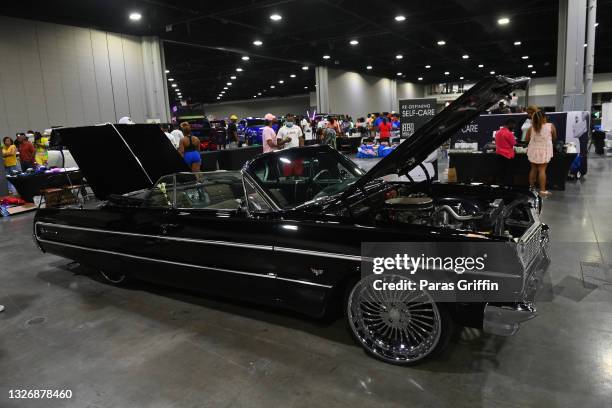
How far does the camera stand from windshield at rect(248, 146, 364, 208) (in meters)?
3.44

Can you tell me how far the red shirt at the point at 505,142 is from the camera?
8.57m

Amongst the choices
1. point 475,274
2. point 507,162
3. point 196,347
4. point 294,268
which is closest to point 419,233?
point 475,274

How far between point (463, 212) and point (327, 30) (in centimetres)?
1218

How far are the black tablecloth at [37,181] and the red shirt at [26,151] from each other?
2.87 feet

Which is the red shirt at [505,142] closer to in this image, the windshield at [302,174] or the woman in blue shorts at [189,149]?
the windshield at [302,174]

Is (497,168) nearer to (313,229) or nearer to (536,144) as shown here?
(536,144)

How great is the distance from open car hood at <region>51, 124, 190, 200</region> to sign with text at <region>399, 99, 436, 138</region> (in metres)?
4.75

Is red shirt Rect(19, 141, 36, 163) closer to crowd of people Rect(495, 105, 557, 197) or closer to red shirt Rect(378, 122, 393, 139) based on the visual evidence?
crowd of people Rect(495, 105, 557, 197)

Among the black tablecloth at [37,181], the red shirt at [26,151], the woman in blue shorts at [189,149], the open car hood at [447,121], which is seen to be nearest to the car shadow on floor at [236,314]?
the open car hood at [447,121]

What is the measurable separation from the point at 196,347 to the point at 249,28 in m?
12.2

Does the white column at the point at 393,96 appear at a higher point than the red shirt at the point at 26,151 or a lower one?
higher

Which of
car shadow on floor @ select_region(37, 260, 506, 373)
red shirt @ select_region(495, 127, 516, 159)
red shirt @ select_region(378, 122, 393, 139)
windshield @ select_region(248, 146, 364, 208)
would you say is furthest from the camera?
red shirt @ select_region(378, 122, 393, 139)

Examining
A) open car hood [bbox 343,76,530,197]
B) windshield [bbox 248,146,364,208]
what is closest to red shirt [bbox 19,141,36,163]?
windshield [bbox 248,146,364,208]

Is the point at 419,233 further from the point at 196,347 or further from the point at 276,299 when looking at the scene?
the point at 196,347
